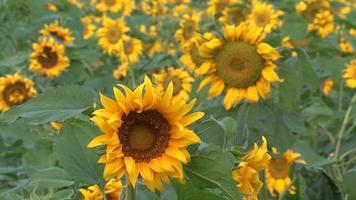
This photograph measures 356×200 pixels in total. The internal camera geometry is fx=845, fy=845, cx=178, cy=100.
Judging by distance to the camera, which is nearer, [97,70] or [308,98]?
[308,98]

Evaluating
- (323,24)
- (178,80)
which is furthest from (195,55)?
(323,24)

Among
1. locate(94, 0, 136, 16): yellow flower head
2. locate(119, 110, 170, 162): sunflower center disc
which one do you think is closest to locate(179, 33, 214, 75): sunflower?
locate(119, 110, 170, 162): sunflower center disc

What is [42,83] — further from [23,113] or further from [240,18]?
[23,113]

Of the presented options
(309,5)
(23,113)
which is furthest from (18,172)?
(309,5)

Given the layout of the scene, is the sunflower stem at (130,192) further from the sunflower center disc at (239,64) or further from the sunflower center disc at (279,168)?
the sunflower center disc at (279,168)

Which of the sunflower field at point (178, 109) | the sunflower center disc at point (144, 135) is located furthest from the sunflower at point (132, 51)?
the sunflower center disc at point (144, 135)

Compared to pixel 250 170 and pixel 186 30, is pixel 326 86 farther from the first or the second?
pixel 250 170
